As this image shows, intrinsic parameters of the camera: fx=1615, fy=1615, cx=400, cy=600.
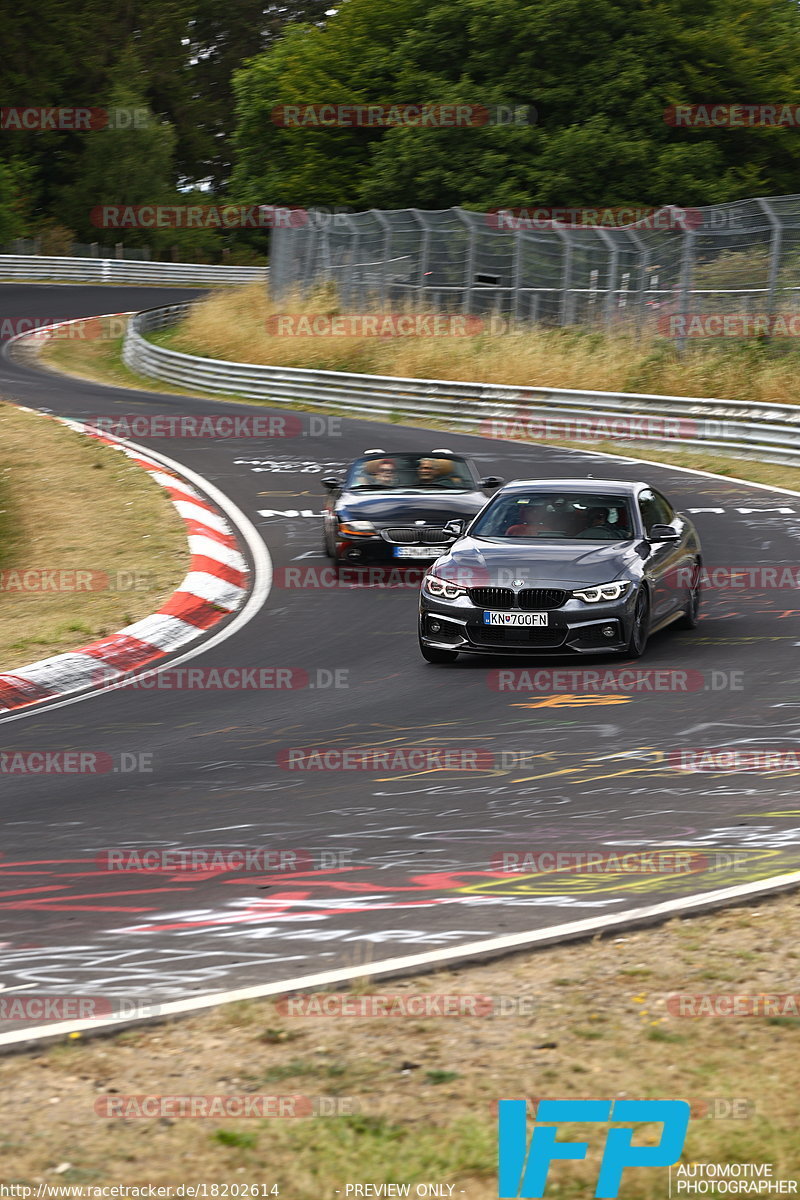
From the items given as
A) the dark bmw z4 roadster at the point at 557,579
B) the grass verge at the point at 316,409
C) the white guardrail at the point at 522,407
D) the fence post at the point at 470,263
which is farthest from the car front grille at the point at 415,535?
the fence post at the point at 470,263

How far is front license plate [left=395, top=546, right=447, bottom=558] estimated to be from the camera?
1600 centimetres

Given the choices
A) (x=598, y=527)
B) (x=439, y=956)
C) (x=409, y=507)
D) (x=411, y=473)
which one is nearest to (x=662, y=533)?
(x=598, y=527)

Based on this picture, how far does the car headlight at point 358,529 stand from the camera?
16078mm

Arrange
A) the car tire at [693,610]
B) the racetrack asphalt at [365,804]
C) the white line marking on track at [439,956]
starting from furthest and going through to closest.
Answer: the car tire at [693,610]
the racetrack asphalt at [365,804]
the white line marking on track at [439,956]

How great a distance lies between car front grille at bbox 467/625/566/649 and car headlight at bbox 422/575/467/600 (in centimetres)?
27

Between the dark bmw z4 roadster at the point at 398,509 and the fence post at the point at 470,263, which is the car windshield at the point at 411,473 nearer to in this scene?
the dark bmw z4 roadster at the point at 398,509

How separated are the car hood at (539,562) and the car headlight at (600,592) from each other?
0.07m

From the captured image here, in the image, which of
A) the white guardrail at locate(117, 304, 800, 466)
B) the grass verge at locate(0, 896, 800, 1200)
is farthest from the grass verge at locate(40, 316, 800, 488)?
the grass verge at locate(0, 896, 800, 1200)

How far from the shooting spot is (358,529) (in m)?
16.1

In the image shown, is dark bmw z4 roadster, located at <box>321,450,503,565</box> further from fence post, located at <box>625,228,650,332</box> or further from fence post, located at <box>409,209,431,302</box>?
fence post, located at <box>409,209,431,302</box>

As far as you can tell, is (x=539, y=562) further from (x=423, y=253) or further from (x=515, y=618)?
(x=423, y=253)

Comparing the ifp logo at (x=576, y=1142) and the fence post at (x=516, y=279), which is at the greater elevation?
the fence post at (x=516, y=279)

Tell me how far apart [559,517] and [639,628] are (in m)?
1.40

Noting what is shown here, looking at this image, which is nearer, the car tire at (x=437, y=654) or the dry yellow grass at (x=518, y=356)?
the car tire at (x=437, y=654)
